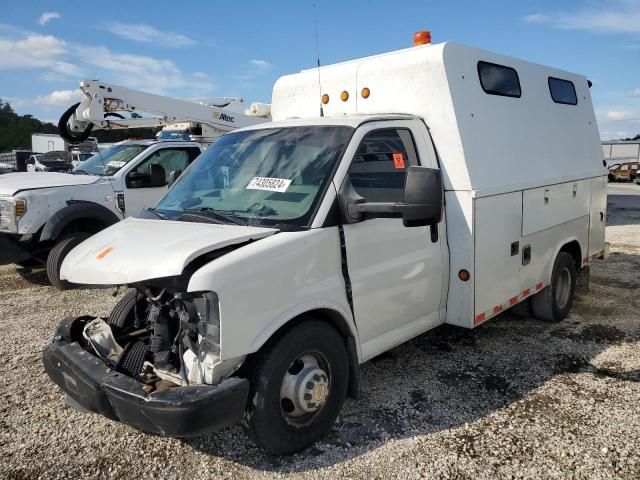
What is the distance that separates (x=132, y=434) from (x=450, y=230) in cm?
274

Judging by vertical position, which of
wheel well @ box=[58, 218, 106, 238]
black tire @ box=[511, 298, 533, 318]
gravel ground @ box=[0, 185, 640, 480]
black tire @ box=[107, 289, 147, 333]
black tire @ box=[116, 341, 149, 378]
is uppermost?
wheel well @ box=[58, 218, 106, 238]

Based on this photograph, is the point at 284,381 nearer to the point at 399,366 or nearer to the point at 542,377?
the point at 399,366

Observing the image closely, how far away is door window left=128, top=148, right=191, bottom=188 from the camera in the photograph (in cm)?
813

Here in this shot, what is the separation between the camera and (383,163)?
12.3 ft

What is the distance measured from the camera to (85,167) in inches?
339

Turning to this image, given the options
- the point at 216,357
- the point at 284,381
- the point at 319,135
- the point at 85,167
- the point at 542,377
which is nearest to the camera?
the point at 216,357

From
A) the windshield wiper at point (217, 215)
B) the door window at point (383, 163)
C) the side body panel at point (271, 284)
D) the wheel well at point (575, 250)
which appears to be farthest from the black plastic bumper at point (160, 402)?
the wheel well at point (575, 250)

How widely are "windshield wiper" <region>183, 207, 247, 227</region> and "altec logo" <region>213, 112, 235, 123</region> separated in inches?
250

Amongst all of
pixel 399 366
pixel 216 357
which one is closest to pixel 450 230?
pixel 399 366

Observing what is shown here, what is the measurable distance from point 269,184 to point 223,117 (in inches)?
263

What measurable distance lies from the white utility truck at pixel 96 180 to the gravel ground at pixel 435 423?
2022mm

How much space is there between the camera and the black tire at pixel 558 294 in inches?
218

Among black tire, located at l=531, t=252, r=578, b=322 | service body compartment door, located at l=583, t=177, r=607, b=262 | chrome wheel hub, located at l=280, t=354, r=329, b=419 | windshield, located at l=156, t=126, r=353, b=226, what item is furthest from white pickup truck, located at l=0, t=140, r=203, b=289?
service body compartment door, located at l=583, t=177, r=607, b=262

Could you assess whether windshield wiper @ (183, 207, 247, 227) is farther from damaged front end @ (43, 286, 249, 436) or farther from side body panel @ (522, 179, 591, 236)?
side body panel @ (522, 179, 591, 236)
